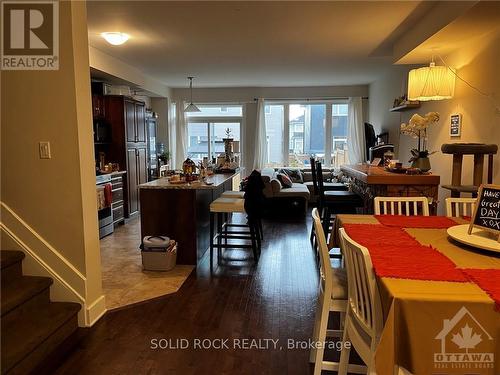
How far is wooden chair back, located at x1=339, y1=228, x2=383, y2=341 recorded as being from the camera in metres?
1.45

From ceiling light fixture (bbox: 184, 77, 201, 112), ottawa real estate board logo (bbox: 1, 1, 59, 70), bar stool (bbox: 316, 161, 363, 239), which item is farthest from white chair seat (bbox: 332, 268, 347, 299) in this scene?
ceiling light fixture (bbox: 184, 77, 201, 112)

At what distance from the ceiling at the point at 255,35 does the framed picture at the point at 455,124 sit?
1.08 m

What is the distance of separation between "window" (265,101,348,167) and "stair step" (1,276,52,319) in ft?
21.2

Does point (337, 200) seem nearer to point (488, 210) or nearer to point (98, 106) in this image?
point (488, 210)

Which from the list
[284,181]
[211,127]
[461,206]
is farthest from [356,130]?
[461,206]

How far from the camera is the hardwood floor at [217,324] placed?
2.19 meters

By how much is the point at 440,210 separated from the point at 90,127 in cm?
380

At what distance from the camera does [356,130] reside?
814cm

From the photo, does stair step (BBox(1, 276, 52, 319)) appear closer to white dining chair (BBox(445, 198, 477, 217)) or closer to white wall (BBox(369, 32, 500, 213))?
white dining chair (BBox(445, 198, 477, 217))

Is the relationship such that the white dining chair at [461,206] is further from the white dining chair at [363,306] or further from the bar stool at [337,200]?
the white dining chair at [363,306]

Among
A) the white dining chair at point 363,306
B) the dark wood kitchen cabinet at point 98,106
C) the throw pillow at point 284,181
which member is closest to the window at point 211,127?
the throw pillow at point 284,181

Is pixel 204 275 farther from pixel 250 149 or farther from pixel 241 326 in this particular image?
pixel 250 149

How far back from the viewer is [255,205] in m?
3.96

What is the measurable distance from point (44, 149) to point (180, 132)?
620cm
